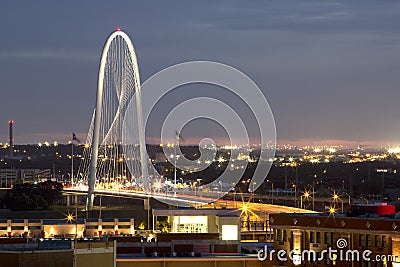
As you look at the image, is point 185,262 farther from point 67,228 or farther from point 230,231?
point 67,228

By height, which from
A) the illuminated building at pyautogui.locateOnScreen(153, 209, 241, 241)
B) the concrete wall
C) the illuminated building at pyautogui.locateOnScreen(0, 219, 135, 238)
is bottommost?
the illuminated building at pyautogui.locateOnScreen(0, 219, 135, 238)

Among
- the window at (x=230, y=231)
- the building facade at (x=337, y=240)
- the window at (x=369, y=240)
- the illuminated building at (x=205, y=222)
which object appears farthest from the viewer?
the illuminated building at (x=205, y=222)

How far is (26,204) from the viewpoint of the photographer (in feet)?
333

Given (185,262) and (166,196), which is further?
(166,196)

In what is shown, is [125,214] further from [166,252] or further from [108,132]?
[166,252]

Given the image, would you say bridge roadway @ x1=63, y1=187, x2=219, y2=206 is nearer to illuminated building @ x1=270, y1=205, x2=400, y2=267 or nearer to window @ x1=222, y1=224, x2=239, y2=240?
window @ x1=222, y1=224, x2=239, y2=240

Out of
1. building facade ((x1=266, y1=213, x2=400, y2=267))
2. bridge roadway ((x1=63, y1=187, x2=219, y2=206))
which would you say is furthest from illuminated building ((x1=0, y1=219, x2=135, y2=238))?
building facade ((x1=266, y1=213, x2=400, y2=267))

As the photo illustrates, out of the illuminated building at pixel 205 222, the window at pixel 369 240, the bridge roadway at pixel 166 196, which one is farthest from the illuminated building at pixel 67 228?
the window at pixel 369 240

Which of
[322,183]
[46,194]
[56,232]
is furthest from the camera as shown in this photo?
[322,183]

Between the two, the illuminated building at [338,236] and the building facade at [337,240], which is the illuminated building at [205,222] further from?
the building facade at [337,240]

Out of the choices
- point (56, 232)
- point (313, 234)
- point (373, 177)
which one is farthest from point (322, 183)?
point (313, 234)

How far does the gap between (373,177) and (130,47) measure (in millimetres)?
86421

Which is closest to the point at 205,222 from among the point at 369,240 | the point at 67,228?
the point at 369,240

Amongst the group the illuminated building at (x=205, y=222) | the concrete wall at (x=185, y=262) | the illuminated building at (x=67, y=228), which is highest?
the illuminated building at (x=205, y=222)
